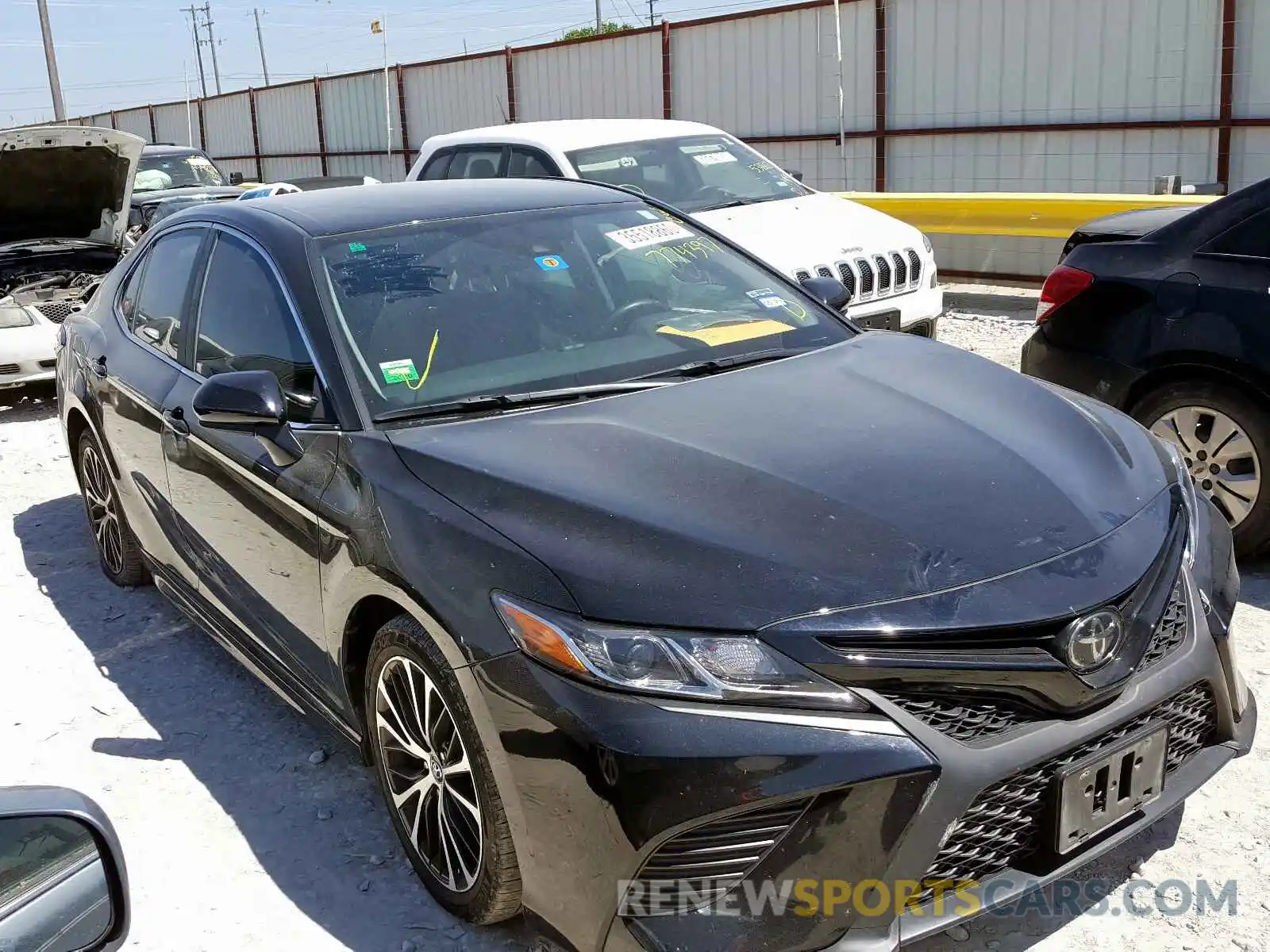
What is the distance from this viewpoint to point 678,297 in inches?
154

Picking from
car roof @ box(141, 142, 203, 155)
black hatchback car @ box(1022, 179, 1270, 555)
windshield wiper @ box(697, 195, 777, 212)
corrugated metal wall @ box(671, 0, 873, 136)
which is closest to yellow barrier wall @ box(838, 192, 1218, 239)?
windshield wiper @ box(697, 195, 777, 212)

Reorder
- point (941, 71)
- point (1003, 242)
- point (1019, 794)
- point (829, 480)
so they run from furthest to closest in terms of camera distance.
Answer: point (941, 71) → point (1003, 242) → point (829, 480) → point (1019, 794)

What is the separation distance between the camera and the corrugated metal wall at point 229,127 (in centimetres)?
2903

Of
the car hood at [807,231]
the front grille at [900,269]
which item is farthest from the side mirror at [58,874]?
the front grille at [900,269]

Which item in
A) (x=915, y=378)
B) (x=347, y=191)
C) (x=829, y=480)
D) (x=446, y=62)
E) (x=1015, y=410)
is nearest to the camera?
(x=829, y=480)

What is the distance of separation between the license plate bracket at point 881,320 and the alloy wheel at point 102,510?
14.1 ft

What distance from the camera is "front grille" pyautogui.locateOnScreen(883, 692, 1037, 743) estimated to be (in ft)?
7.50

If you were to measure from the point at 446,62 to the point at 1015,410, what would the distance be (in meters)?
19.8

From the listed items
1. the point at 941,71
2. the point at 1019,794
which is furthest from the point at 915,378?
the point at 941,71

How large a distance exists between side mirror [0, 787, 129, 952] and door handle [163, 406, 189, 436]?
8.47 feet

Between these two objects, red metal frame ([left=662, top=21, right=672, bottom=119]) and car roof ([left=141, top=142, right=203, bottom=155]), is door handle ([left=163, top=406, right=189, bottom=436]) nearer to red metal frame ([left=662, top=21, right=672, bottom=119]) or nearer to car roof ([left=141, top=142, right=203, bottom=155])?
car roof ([left=141, top=142, right=203, bottom=155])

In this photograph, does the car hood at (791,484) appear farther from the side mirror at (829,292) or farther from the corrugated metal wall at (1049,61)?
the corrugated metal wall at (1049,61)

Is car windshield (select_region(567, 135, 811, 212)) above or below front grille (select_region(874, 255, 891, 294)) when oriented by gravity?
above

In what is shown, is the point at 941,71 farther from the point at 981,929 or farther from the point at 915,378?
the point at 981,929
